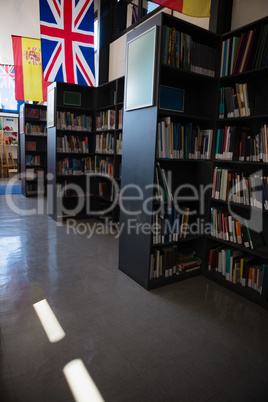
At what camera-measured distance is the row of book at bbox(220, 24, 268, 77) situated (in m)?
2.53

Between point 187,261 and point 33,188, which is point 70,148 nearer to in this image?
point 33,188

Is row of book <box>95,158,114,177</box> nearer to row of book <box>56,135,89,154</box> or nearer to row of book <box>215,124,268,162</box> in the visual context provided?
row of book <box>56,135,89,154</box>

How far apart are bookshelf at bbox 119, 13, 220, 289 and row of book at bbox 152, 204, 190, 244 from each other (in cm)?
1

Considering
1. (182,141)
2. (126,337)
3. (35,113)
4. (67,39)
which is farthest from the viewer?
(35,113)

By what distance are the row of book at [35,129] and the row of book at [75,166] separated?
283 cm

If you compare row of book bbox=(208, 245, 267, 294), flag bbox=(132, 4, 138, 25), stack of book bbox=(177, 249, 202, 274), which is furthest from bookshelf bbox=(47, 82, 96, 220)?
row of book bbox=(208, 245, 267, 294)

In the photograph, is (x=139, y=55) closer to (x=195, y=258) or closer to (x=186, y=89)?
(x=186, y=89)

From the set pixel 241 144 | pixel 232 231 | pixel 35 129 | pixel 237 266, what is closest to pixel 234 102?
pixel 241 144

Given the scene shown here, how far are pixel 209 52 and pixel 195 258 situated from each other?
7.75ft

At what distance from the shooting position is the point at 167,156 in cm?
281

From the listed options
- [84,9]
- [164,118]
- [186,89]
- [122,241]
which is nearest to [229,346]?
[122,241]

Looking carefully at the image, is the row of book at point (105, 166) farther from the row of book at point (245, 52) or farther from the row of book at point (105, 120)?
the row of book at point (245, 52)

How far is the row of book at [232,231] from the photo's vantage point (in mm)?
2795

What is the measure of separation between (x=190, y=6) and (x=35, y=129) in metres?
6.06
